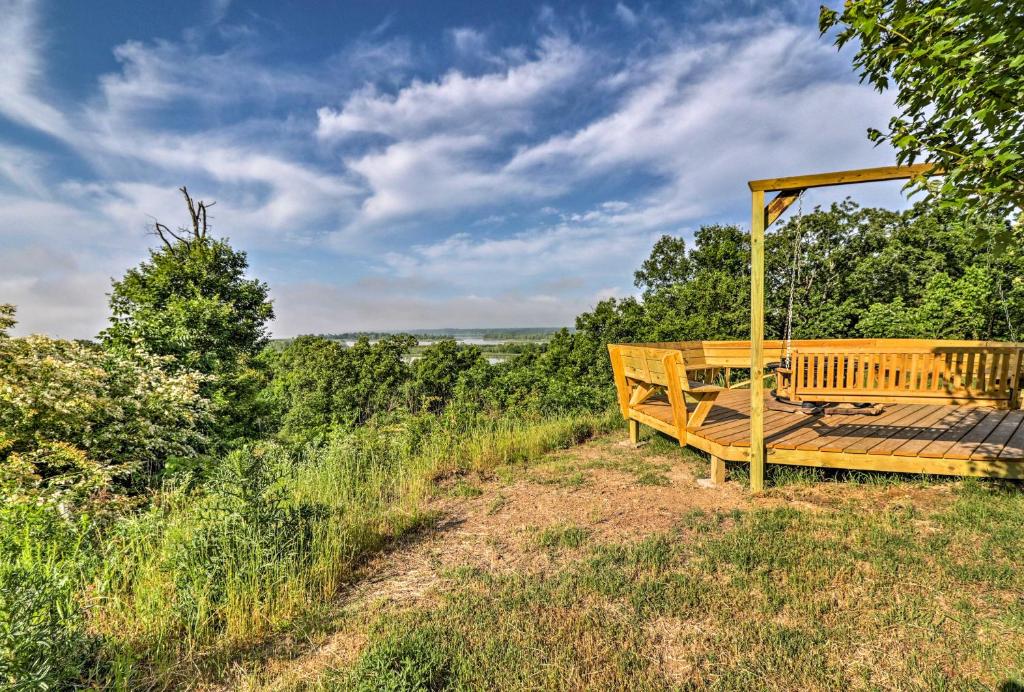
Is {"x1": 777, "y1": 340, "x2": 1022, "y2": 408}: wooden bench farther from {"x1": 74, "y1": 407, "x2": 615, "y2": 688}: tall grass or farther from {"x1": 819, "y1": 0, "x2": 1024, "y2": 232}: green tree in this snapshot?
{"x1": 74, "y1": 407, "x2": 615, "y2": 688}: tall grass

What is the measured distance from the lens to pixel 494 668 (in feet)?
7.02

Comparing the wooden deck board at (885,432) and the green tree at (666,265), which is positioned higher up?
the green tree at (666,265)

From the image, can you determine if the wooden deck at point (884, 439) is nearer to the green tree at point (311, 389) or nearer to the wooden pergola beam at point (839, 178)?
the wooden pergola beam at point (839, 178)

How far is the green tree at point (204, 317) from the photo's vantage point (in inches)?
408

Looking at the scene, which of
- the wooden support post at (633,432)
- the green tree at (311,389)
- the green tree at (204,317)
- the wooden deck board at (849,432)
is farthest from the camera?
the green tree at (311,389)

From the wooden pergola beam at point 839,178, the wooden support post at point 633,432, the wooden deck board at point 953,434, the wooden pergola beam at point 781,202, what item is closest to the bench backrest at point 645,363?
the wooden support post at point 633,432

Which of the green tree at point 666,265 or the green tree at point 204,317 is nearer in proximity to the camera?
the green tree at point 204,317

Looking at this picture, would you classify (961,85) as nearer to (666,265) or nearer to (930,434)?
(930,434)

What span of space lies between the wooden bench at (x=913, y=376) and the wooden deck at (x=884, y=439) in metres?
0.47

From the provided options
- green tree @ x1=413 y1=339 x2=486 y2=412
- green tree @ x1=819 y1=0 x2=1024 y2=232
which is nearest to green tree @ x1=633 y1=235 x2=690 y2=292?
green tree @ x1=413 y1=339 x2=486 y2=412

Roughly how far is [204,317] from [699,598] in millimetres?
15929

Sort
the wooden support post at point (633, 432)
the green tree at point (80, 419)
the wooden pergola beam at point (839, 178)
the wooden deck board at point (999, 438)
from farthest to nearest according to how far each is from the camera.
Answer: the wooden support post at point (633, 432)
the green tree at point (80, 419)
the wooden deck board at point (999, 438)
the wooden pergola beam at point (839, 178)

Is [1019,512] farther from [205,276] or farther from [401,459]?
[205,276]

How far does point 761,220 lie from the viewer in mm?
4188
